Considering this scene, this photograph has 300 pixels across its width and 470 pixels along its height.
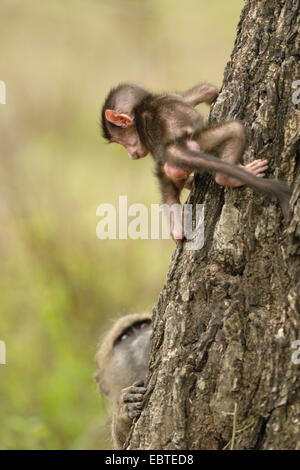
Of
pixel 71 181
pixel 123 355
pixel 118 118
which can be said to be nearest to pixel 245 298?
pixel 118 118

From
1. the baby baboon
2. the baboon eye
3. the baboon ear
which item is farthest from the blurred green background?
the baboon ear

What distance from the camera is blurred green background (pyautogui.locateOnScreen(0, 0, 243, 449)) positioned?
7613 millimetres

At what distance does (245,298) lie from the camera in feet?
Answer: 9.32

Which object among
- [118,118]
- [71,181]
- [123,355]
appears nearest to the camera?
[118,118]

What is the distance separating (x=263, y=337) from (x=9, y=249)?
619 cm

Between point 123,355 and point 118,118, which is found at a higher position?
point 118,118

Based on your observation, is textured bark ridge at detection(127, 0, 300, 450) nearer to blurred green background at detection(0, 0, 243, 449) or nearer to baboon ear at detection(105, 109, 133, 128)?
baboon ear at detection(105, 109, 133, 128)

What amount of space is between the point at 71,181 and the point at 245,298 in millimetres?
6348

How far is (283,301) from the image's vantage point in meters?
2.72

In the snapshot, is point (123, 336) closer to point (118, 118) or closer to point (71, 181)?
point (118, 118)

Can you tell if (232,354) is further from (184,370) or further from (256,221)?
(256,221)

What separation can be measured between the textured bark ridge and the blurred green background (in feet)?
12.7

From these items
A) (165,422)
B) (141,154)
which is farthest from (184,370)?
(141,154)

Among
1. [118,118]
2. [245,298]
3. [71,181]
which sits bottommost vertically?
[71,181]
